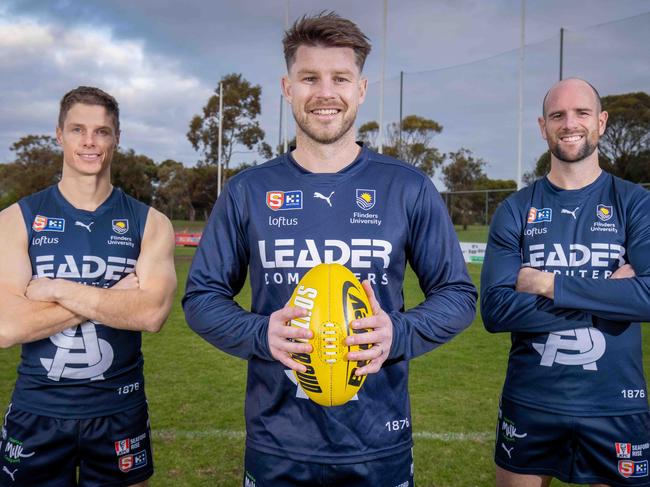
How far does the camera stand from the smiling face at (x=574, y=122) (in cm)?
314

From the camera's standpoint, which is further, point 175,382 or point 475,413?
point 175,382

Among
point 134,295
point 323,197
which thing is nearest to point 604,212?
point 323,197

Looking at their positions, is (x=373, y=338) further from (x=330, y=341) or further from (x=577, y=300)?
(x=577, y=300)

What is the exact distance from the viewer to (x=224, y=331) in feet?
6.96

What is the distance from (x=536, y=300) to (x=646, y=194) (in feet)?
3.05

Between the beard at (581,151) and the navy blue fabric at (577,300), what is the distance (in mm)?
188

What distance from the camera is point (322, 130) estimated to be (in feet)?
7.63

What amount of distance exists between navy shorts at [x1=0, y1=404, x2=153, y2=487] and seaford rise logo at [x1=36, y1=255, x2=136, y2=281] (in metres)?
0.71

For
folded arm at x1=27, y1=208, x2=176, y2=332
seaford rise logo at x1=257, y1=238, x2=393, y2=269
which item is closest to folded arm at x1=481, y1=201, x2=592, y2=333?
seaford rise logo at x1=257, y1=238, x2=393, y2=269

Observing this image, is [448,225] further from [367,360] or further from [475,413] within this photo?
[475,413]

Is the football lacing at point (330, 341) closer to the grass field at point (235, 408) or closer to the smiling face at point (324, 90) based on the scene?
the smiling face at point (324, 90)

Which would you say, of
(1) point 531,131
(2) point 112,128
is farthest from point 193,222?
(2) point 112,128

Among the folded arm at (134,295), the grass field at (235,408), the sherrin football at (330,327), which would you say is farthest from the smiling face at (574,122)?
the grass field at (235,408)

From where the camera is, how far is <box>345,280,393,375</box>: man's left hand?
1833 millimetres
